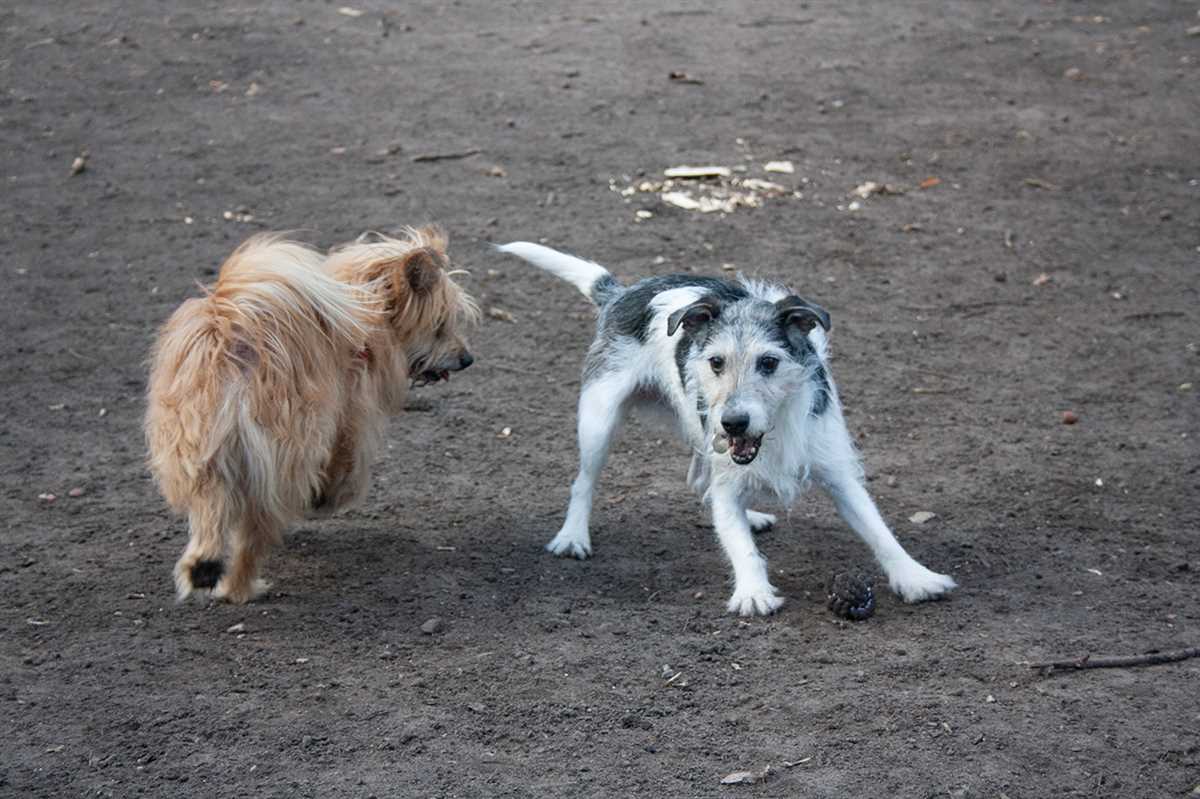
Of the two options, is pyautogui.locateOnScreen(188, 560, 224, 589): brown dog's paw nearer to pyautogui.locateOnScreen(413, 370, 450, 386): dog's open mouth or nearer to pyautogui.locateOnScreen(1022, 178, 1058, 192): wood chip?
pyautogui.locateOnScreen(413, 370, 450, 386): dog's open mouth

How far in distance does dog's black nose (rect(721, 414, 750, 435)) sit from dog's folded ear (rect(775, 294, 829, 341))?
39cm

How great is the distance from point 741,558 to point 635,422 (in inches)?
75.6

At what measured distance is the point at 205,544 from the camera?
5.11 metres

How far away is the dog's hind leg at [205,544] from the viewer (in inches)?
200

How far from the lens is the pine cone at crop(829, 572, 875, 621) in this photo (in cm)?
526

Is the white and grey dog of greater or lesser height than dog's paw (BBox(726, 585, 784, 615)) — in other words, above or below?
above

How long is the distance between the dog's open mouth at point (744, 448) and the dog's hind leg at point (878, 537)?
46cm

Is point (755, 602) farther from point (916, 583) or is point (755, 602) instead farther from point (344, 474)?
point (344, 474)

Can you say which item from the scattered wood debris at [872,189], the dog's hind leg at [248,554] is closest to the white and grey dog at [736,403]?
the dog's hind leg at [248,554]

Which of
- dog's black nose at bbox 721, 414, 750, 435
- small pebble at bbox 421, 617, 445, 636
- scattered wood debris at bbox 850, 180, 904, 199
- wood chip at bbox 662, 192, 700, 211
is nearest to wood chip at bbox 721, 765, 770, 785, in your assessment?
dog's black nose at bbox 721, 414, 750, 435

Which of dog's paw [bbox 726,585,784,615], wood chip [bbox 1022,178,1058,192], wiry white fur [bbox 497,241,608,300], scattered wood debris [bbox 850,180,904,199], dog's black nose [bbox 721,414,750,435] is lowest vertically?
dog's paw [bbox 726,585,784,615]

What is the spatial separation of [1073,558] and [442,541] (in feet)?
8.42

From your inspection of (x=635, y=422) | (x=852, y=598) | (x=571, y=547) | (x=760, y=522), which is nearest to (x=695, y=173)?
(x=635, y=422)

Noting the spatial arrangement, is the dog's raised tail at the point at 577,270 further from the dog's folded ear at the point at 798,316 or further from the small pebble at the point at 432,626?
the small pebble at the point at 432,626
